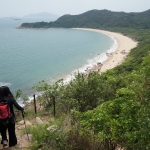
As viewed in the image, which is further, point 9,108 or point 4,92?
point 9,108

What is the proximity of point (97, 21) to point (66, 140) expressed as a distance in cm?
12753

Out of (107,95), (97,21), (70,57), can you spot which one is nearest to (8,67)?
(70,57)

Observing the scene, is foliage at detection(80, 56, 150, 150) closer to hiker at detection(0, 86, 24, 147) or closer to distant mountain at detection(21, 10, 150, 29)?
hiker at detection(0, 86, 24, 147)

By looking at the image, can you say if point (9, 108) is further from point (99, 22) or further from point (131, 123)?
point (99, 22)

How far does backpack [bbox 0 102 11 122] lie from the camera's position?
4.42 meters

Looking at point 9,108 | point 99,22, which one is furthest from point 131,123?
point 99,22

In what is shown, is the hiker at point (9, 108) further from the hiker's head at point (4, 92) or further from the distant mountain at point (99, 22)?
the distant mountain at point (99, 22)

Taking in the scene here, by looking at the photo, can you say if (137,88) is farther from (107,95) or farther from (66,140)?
(107,95)

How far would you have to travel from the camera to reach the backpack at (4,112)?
4.42 metres

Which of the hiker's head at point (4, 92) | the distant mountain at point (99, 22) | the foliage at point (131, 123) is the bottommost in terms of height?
the foliage at point (131, 123)

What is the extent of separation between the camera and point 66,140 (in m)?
4.49

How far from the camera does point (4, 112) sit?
4.46 meters

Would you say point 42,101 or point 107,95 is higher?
point 107,95

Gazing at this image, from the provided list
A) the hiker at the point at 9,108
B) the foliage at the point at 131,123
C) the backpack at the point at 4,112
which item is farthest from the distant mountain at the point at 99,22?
the backpack at the point at 4,112
